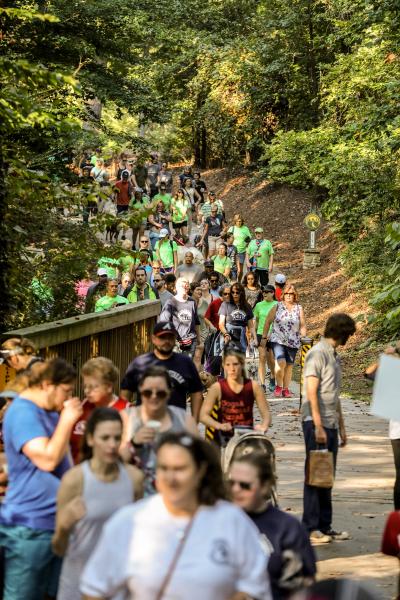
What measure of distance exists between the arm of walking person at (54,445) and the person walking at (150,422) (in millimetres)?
726

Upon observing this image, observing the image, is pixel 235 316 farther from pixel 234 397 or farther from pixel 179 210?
pixel 179 210

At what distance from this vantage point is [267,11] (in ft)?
151

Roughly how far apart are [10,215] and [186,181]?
26887 millimetres

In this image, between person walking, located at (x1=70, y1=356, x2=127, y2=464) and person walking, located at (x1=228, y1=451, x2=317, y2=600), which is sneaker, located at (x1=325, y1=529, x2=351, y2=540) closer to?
person walking, located at (x1=70, y1=356, x2=127, y2=464)

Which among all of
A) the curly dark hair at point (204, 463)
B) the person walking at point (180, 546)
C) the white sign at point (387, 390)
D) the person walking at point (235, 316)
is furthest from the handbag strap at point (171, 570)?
the person walking at point (235, 316)

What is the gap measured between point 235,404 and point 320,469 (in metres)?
0.86

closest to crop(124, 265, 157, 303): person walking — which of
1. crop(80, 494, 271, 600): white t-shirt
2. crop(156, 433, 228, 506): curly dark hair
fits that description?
crop(156, 433, 228, 506): curly dark hair

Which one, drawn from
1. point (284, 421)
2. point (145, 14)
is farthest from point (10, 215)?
point (145, 14)

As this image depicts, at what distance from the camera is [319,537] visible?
10602mm

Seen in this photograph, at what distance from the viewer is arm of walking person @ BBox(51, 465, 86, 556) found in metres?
6.07

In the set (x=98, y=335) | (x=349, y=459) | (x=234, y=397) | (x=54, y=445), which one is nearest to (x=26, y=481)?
(x=54, y=445)

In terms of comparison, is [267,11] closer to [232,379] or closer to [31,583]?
[232,379]

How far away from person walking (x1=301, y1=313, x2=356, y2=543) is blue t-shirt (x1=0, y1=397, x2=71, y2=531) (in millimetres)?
3905

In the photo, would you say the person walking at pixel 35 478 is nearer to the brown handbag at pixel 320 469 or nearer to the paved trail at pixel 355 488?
the paved trail at pixel 355 488
